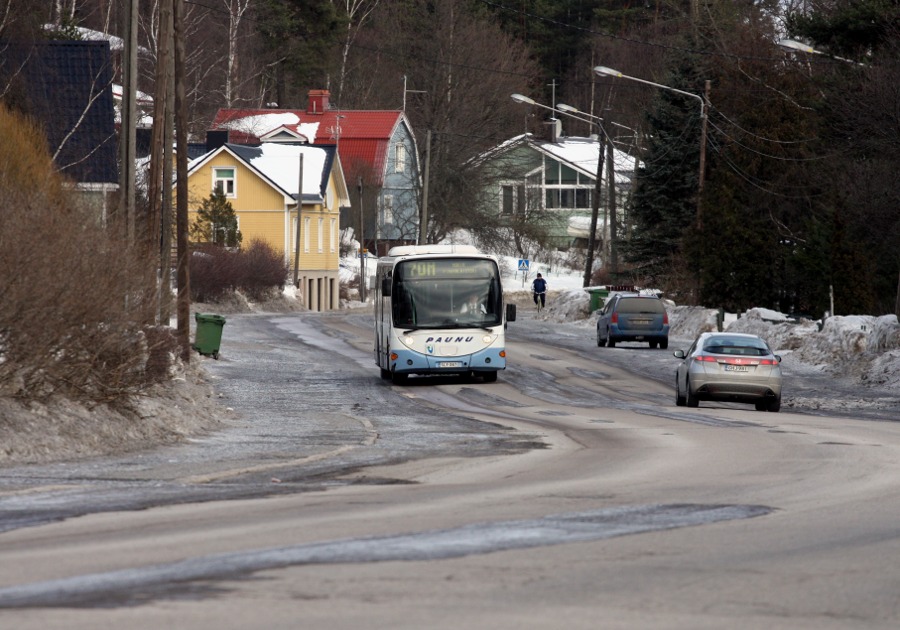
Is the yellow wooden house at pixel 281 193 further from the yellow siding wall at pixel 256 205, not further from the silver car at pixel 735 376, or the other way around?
the silver car at pixel 735 376

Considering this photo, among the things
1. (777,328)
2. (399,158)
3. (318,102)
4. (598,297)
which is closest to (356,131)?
(318,102)

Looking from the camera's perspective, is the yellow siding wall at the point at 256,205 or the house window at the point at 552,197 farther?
the house window at the point at 552,197

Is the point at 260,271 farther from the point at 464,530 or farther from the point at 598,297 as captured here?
the point at 464,530

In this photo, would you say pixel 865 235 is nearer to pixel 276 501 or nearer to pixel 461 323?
pixel 461 323

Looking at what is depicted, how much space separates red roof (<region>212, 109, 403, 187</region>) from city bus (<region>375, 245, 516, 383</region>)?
63.2 m

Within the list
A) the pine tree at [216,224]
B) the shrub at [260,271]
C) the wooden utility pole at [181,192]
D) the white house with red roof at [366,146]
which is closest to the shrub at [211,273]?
the shrub at [260,271]

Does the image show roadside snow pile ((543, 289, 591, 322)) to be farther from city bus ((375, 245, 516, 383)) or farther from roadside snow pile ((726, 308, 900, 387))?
city bus ((375, 245, 516, 383))

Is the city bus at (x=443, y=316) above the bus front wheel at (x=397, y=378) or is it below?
above

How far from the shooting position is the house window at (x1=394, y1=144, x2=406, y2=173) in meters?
98.9

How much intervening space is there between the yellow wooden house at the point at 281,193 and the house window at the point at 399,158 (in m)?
15.6

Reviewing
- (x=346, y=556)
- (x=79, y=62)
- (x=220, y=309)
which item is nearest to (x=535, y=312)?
(x=220, y=309)

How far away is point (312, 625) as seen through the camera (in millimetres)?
6625

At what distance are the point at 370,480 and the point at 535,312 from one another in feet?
189

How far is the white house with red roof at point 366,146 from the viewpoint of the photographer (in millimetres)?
93875
